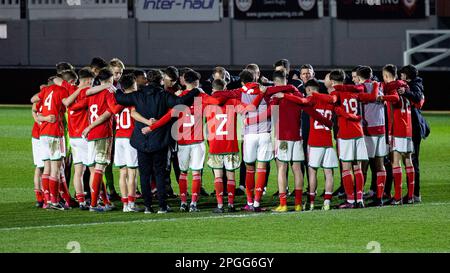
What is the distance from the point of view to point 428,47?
31969 millimetres

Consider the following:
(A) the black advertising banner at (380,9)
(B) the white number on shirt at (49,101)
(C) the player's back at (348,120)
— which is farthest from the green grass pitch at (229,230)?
(A) the black advertising banner at (380,9)

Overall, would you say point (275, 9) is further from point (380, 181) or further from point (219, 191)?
point (219, 191)

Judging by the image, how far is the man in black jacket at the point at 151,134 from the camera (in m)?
14.3

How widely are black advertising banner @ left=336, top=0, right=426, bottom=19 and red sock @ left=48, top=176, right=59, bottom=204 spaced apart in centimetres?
1919

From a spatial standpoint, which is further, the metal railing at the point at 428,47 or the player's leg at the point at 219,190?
the metal railing at the point at 428,47

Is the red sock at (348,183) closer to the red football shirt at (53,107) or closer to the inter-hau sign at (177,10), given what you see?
the red football shirt at (53,107)

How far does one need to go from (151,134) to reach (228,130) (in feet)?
3.11

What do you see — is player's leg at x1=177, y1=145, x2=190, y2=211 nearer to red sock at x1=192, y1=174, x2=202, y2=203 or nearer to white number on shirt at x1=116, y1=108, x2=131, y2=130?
red sock at x1=192, y1=174, x2=202, y2=203

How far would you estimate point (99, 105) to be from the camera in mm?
14742

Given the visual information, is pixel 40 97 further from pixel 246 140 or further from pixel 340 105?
pixel 340 105

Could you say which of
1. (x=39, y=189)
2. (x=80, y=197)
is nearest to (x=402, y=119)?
(x=80, y=197)

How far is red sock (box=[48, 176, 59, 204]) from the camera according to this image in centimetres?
1505

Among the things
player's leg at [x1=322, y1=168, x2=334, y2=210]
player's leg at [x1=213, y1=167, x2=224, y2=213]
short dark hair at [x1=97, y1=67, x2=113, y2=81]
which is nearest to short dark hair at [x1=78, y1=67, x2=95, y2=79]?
short dark hair at [x1=97, y1=67, x2=113, y2=81]

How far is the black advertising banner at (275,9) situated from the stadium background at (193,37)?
0.07 metres
